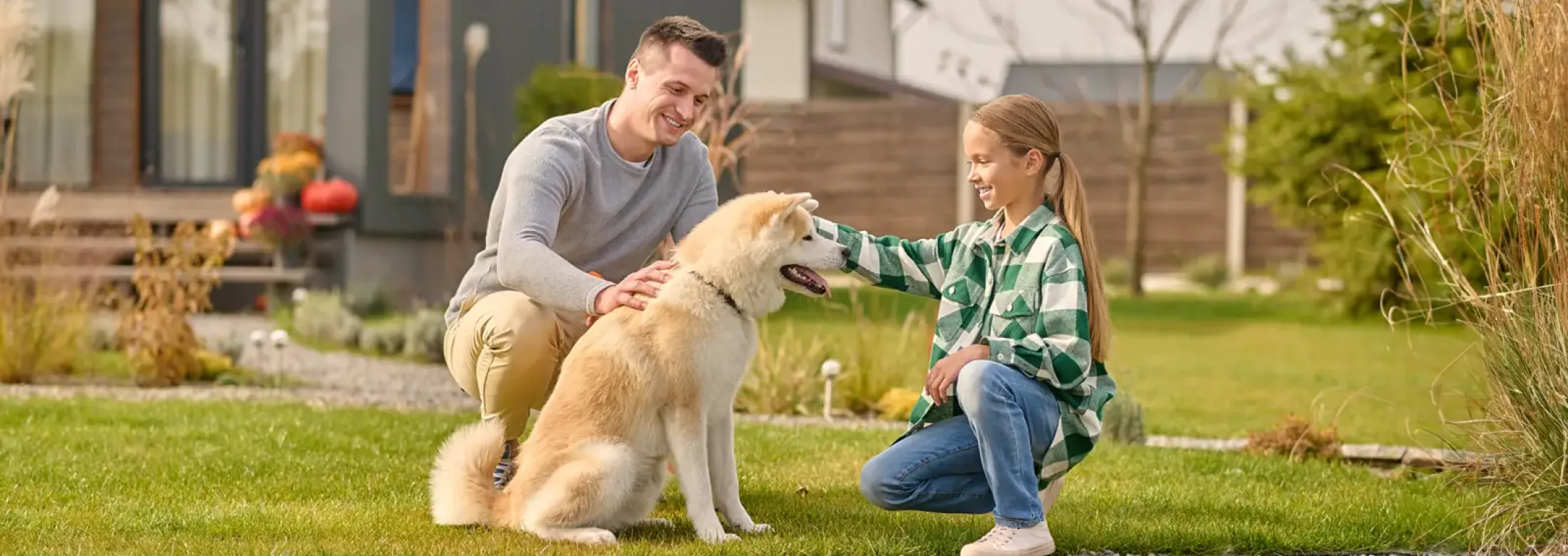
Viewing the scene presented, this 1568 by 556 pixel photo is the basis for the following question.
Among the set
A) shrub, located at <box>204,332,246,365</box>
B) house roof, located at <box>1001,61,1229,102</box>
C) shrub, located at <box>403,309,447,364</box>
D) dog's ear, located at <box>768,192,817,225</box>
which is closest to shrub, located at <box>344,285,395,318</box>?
shrub, located at <box>403,309,447,364</box>

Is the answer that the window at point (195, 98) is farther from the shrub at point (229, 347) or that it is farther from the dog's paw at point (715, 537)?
the dog's paw at point (715, 537)

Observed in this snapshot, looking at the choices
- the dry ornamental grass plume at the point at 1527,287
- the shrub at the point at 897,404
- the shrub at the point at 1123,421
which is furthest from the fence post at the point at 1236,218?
the dry ornamental grass plume at the point at 1527,287

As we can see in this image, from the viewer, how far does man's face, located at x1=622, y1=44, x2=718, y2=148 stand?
12.9 ft

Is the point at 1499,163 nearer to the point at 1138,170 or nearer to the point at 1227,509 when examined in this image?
the point at 1227,509

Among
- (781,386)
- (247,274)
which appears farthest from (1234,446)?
(247,274)

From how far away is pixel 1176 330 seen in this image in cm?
1274

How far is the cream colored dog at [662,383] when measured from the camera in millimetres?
3500

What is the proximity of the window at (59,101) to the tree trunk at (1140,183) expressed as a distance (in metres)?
11.0

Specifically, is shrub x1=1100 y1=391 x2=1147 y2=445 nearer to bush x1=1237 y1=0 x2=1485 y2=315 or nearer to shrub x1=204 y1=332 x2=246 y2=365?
shrub x1=204 y1=332 x2=246 y2=365

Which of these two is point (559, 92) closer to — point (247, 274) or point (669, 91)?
point (247, 274)

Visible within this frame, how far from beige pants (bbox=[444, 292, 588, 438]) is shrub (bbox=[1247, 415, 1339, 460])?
292 cm

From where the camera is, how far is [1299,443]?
18.4 ft

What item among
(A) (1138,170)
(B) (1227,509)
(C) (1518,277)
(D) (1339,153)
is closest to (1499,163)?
(C) (1518,277)

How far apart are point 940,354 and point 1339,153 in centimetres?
1070
